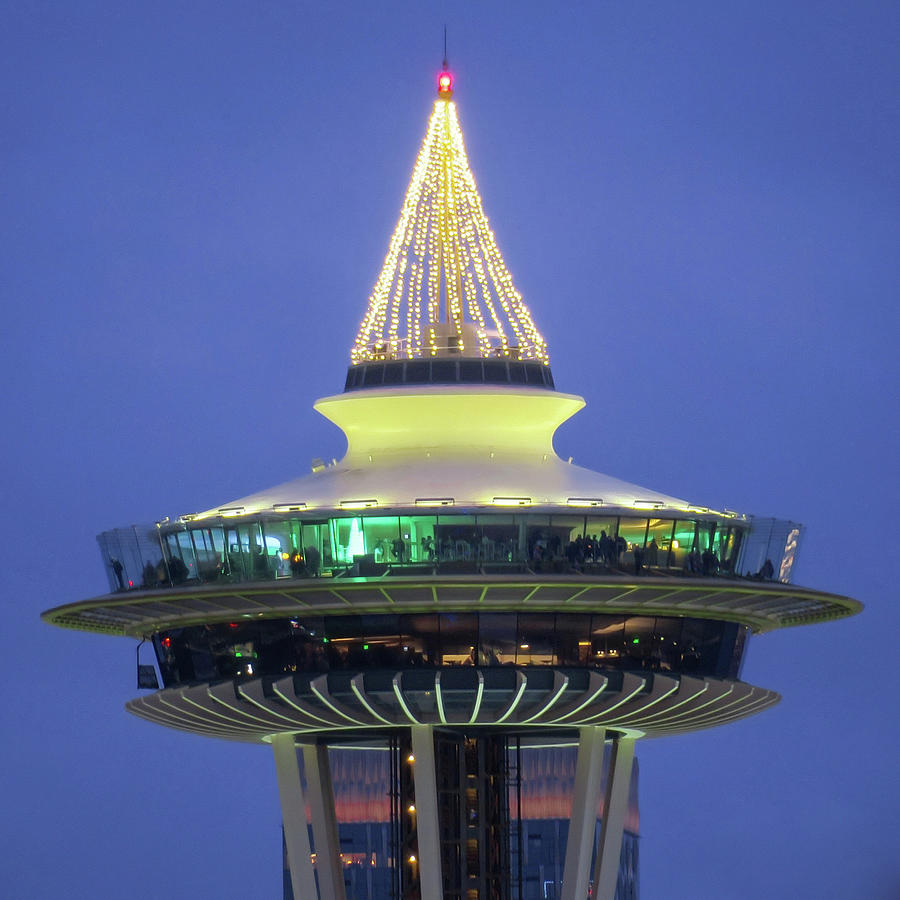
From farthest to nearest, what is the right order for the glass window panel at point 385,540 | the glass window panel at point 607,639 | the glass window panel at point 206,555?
the glass window panel at point 607,639 < the glass window panel at point 206,555 < the glass window panel at point 385,540

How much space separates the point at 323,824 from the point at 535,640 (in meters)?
13.8

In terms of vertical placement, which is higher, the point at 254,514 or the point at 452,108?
the point at 452,108

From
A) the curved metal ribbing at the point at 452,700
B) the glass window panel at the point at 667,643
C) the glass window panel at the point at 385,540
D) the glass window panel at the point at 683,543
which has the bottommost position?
the curved metal ribbing at the point at 452,700

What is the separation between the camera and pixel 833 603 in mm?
111688

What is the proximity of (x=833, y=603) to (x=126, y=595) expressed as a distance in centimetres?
2556

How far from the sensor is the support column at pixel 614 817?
116 meters

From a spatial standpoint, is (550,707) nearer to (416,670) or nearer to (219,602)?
(416,670)

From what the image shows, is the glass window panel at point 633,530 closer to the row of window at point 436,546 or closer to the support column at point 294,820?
the row of window at point 436,546

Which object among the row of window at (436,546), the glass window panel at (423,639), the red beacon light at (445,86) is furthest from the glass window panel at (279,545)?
the red beacon light at (445,86)

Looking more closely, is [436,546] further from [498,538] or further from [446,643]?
[446,643]

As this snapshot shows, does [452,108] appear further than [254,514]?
Yes

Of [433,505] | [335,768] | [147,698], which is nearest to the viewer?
[433,505]

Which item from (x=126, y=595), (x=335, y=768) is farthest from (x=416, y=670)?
(x=335, y=768)

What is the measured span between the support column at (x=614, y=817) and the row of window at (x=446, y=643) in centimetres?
730
